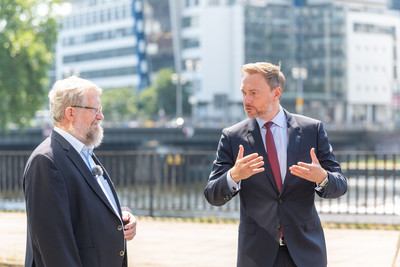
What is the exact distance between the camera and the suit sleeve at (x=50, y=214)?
3680 millimetres

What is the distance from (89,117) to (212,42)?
110717 millimetres

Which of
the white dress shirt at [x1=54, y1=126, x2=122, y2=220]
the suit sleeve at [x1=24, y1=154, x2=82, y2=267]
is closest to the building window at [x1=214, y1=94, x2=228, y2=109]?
the white dress shirt at [x1=54, y1=126, x2=122, y2=220]

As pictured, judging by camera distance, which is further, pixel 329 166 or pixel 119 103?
pixel 119 103

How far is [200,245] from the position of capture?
28.9 feet

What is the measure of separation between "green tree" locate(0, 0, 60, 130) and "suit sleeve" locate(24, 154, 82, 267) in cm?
3532

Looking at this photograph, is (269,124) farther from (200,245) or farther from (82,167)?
(200,245)

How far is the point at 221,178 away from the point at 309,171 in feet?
1.65

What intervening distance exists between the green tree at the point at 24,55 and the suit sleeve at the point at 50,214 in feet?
116

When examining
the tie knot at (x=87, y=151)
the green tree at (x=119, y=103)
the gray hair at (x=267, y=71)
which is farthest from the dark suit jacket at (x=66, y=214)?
the green tree at (x=119, y=103)

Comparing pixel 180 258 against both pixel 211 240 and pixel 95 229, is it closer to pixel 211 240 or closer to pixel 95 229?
pixel 211 240

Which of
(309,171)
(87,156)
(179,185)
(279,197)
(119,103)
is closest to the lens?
(309,171)

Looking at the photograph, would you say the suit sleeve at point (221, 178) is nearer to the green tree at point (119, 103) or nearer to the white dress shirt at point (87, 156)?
the white dress shirt at point (87, 156)

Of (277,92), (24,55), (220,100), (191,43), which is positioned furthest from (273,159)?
(191,43)

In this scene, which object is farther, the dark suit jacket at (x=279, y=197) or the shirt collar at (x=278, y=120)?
the shirt collar at (x=278, y=120)
